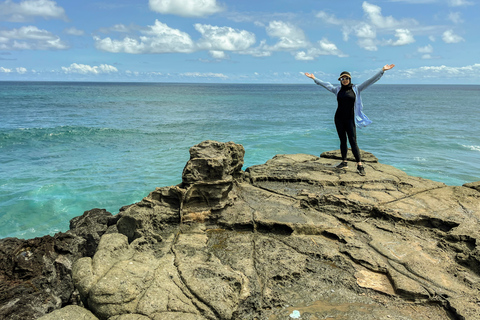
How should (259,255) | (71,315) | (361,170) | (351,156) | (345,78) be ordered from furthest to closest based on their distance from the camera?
1. (351,156)
2. (361,170)
3. (345,78)
4. (259,255)
5. (71,315)

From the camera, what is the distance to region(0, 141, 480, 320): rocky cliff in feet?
10.5

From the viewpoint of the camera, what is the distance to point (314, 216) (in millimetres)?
4969

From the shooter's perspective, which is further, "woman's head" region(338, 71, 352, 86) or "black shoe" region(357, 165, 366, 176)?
"black shoe" region(357, 165, 366, 176)

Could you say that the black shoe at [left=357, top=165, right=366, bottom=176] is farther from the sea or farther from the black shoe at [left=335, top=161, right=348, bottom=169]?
the sea

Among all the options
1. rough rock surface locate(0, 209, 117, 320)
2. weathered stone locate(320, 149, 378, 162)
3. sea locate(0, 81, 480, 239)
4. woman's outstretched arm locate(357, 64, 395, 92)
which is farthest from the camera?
sea locate(0, 81, 480, 239)

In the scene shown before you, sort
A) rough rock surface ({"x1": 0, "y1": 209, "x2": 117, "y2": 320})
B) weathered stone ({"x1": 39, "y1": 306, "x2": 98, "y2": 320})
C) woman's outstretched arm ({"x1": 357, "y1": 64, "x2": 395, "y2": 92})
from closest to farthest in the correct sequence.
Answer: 1. weathered stone ({"x1": 39, "y1": 306, "x2": 98, "y2": 320})
2. rough rock surface ({"x1": 0, "y1": 209, "x2": 117, "y2": 320})
3. woman's outstretched arm ({"x1": 357, "y1": 64, "x2": 395, "y2": 92})

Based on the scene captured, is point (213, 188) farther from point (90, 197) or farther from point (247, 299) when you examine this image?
point (90, 197)

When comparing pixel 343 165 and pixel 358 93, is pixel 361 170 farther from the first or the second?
pixel 358 93

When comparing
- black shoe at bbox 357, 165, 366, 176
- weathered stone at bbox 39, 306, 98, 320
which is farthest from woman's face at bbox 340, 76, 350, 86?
weathered stone at bbox 39, 306, 98, 320

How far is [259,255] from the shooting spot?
4.04 meters

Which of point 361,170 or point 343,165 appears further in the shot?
point 343,165

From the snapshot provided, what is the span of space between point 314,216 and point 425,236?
1442 millimetres

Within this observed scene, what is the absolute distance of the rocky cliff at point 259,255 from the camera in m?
3.19

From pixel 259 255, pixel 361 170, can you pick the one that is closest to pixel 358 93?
pixel 361 170
